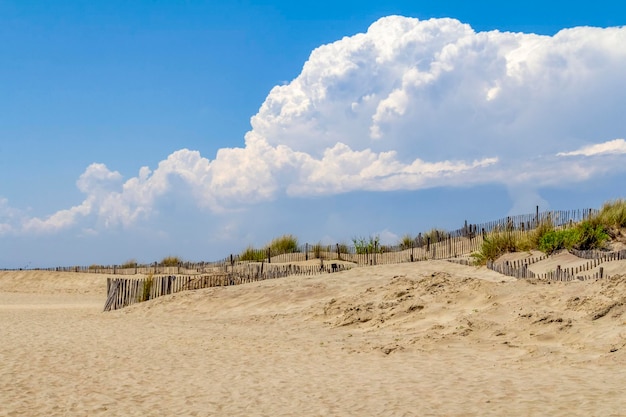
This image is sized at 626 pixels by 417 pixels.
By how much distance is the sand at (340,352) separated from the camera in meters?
8.67

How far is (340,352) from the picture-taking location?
1290 centimetres

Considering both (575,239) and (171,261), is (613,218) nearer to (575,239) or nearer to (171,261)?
(575,239)

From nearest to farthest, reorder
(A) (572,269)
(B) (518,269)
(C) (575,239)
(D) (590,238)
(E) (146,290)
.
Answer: (A) (572,269)
(B) (518,269)
(C) (575,239)
(E) (146,290)
(D) (590,238)

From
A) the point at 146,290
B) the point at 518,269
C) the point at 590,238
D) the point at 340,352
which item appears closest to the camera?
the point at 340,352

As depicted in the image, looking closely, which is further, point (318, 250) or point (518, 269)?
point (318, 250)

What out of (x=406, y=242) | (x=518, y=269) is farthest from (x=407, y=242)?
(x=518, y=269)

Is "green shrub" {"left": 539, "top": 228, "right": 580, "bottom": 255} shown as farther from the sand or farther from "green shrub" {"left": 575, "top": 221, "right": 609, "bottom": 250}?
the sand

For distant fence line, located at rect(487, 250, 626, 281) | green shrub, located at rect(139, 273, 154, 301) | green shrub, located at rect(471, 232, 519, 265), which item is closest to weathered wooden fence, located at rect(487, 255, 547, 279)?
distant fence line, located at rect(487, 250, 626, 281)

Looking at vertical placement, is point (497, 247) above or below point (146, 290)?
above

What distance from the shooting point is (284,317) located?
58.7 feet

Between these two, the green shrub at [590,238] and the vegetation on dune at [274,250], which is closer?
the green shrub at [590,238]

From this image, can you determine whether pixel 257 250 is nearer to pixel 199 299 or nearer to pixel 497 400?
pixel 199 299

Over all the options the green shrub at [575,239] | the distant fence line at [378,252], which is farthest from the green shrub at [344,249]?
the green shrub at [575,239]

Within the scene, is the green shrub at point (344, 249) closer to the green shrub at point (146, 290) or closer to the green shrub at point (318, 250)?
the green shrub at point (318, 250)
